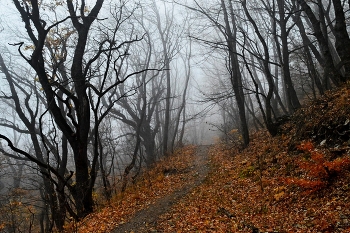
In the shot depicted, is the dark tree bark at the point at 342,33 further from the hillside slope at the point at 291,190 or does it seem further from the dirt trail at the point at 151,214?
the dirt trail at the point at 151,214

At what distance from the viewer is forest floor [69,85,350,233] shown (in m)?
5.40

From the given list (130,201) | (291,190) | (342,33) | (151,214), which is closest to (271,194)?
(291,190)

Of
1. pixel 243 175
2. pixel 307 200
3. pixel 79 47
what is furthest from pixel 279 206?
pixel 79 47

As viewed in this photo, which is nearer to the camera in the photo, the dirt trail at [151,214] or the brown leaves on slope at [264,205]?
the brown leaves on slope at [264,205]

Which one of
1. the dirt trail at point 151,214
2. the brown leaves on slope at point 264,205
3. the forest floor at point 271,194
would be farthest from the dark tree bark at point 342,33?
the dirt trail at point 151,214

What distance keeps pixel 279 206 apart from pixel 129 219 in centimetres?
395

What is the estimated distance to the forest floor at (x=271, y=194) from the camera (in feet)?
17.7

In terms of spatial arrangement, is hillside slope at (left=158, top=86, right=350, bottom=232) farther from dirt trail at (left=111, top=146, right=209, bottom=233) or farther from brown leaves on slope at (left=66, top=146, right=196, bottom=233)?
brown leaves on slope at (left=66, top=146, right=196, bottom=233)

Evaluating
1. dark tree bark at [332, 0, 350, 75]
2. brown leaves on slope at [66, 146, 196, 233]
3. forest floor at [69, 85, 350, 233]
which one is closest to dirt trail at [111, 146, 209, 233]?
forest floor at [69, 85, 350, 233]

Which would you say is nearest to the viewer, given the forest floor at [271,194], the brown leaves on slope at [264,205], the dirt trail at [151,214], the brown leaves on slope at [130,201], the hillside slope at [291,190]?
the brown leaves on slope at [264,205]

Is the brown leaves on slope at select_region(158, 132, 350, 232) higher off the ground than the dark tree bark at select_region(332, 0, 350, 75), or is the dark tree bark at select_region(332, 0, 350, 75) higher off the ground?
the dark tree bark at select_region(332, 0, 350, 75)

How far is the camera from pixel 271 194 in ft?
22.1

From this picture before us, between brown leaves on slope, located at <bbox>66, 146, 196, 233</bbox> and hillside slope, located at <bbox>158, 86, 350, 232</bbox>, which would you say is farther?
brown leaves on slope, located at <bbox>66, 146, 196, 233</bbox>

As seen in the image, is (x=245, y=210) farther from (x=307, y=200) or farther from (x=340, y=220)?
(x=340, y=220)
